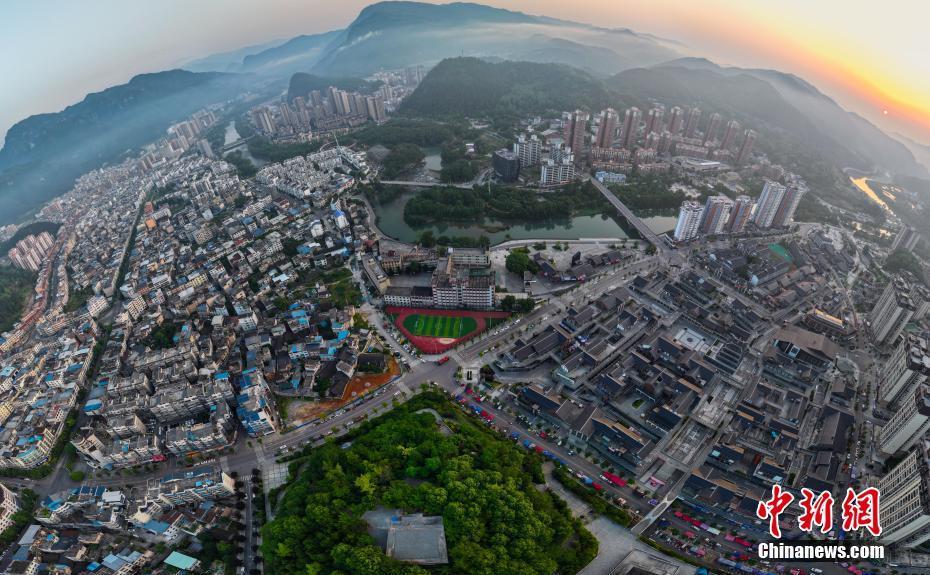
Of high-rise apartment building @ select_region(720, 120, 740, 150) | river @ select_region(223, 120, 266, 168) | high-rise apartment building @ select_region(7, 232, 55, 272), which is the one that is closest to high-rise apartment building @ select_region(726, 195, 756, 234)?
high-rise apartment building @ select_region(720, 120, 740, 150)

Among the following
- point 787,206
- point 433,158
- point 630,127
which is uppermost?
point 630,127

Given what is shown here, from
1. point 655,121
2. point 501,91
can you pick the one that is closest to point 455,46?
point 501,91

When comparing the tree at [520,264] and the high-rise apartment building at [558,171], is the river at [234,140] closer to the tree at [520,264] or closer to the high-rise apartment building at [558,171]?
the high-rise apartment building at [558,171]

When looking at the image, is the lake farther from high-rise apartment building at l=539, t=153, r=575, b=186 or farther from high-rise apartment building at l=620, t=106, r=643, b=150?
high-rise apartment building at l=620, t=106, r=643, b=150

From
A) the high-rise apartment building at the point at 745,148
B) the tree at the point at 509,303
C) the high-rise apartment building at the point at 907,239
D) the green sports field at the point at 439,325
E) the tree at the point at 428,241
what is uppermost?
the high-rise apartment building at the point at 745,148

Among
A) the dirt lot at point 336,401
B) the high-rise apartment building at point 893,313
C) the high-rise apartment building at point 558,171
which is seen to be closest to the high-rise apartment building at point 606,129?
the high-rise apartment building at point 558,171

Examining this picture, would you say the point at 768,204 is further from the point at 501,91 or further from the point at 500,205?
the point at 501,91
